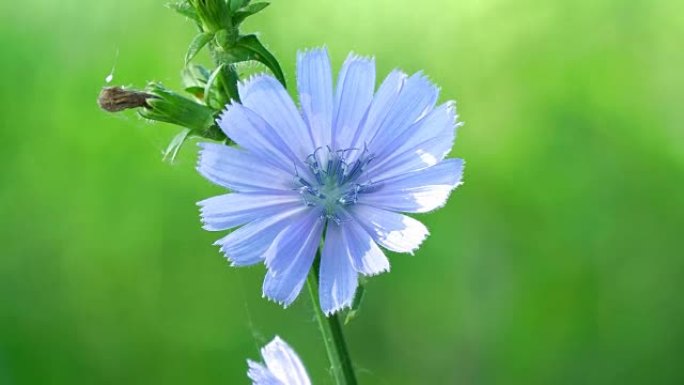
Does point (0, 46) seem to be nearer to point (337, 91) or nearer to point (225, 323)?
point (225, 323)

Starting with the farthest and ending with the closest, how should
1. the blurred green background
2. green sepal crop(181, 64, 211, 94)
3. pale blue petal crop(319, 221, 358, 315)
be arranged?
the blurred green background < green sepal crop(181, 64, 211, 94) < pale blue petal crop(319, 221, 358, 315)

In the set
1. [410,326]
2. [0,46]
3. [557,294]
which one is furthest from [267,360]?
[0,46]

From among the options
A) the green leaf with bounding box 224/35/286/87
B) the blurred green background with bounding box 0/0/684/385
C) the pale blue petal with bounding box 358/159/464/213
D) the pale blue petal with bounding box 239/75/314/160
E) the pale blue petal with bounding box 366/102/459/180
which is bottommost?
the pale blue petal with bounding box 358/159/464/213

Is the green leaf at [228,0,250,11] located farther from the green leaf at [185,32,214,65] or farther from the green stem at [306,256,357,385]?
the green stem at [306,256,357,385]

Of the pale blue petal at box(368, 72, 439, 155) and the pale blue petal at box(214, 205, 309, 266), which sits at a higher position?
the pale blue petal at box(368, 72, 439, 155)

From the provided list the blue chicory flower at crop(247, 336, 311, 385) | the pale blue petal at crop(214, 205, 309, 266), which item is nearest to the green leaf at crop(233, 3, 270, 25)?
the pale blue petal at crop(214, 205, 309, 266)

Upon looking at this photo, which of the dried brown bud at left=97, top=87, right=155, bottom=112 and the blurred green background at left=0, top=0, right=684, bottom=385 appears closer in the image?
the dried brown bud at left=97, top=87, right=155, bottom=112

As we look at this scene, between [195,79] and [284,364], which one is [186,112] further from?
[284,364]
